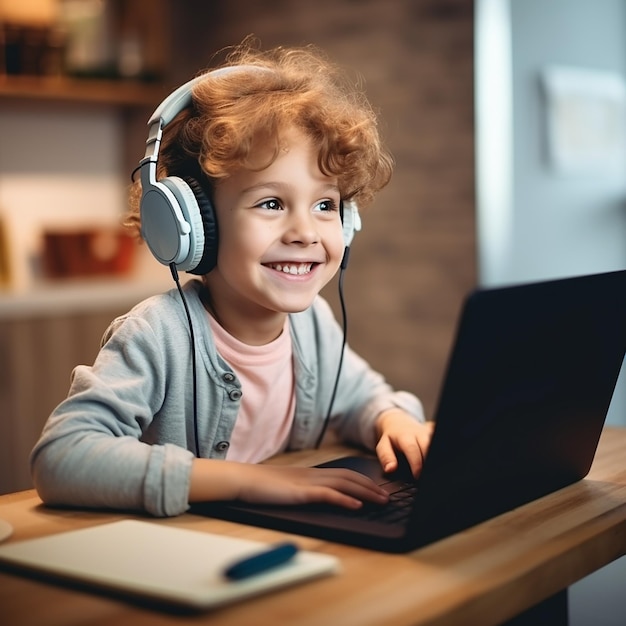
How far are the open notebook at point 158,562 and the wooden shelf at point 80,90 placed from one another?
225 centimetres

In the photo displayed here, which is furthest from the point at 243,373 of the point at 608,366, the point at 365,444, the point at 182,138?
the point at 608,366

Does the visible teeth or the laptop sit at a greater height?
the visible teeth

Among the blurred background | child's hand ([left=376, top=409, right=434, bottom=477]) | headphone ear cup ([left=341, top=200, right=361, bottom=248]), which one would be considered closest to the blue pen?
child's hand ([left=376, top=409, right=434, bottom=477])

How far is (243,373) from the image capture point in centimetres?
124

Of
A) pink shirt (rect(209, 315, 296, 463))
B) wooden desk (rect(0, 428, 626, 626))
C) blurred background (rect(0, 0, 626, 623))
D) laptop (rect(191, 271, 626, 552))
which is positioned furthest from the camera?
blurred background (rect(0, 0, 626, 623))

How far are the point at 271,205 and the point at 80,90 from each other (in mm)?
2224

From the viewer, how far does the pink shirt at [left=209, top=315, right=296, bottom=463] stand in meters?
1.23

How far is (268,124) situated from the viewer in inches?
44.7

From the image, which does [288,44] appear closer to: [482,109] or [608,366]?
[482,109]

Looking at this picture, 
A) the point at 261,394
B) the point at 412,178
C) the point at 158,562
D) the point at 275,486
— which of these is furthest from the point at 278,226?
the point at 412,178

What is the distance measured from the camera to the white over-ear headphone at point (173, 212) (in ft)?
3.61

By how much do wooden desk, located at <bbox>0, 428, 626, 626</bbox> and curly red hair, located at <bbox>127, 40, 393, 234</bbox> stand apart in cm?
44

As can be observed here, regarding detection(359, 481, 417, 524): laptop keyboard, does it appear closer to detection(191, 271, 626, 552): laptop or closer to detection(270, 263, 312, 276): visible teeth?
detection(191, 271, 626, 552): laptop

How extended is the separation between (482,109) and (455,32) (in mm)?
235
